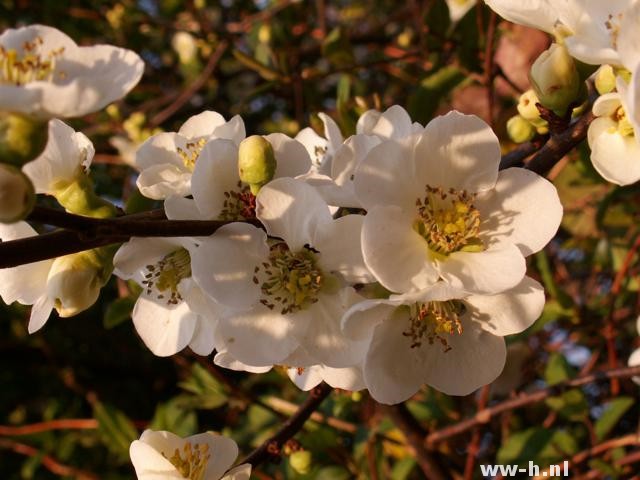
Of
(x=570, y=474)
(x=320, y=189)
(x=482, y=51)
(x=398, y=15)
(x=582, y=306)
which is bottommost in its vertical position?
(x=570, y=474)

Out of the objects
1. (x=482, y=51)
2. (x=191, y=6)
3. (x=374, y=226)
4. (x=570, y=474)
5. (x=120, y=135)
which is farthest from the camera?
(x=191, y=6)

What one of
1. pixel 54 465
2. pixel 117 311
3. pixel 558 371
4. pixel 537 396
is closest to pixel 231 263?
pixel 117 311

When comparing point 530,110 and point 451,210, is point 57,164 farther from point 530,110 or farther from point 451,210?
point 530,110

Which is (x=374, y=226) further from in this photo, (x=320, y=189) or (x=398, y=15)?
(x=398, y=15)

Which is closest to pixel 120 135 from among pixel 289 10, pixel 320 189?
pixel 289 10

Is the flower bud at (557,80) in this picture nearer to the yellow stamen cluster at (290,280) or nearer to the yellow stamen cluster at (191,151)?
the yellow stamen cluster at (290,280)
